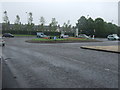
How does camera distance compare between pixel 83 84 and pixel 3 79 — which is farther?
pixel 3 79

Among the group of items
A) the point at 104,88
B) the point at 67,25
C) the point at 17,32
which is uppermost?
the point at 67,25

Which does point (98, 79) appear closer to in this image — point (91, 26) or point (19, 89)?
point (19, 89)

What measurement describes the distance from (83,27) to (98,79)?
6475 cm

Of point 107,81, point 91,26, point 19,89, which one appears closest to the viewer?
point 19,89

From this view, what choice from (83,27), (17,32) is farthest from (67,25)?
(17,32)

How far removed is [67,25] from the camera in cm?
9919

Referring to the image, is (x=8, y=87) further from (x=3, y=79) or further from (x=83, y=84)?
(x=83, y=84)

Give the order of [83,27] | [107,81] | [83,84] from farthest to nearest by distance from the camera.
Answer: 1. [83,27]
2. [107,81]
3. [83,84]

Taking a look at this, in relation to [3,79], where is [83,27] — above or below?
above

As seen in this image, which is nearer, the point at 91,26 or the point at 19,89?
the point at 19,89

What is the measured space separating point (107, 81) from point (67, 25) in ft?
314

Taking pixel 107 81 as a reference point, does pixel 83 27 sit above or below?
above

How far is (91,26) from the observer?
210 feet

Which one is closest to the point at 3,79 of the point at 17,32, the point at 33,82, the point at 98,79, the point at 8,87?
the point at 8,87
